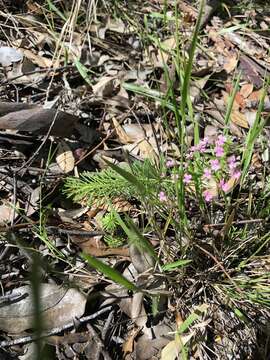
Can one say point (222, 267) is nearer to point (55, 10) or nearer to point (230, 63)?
point (230, 63)

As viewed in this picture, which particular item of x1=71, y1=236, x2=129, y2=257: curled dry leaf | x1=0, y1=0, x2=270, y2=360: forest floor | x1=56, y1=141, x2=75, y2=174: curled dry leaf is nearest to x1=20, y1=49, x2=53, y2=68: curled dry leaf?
x1=0, y1=0, x2=270, y2=360: forest floor

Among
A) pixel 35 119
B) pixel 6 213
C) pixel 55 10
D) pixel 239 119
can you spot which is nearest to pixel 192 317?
pixel 6 213

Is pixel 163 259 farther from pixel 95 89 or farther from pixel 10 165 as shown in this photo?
pixel 95 89

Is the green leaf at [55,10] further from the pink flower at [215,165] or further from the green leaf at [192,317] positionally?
the green leaf at [192,317]

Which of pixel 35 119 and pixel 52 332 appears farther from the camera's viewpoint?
pixel 35 119

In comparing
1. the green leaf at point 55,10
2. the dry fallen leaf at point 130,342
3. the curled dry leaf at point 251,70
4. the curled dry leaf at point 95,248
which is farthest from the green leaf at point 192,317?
the green leaf at point 55,10

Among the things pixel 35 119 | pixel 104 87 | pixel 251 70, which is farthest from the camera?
pixel 251 70

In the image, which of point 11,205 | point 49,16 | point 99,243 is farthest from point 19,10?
point 99,243
